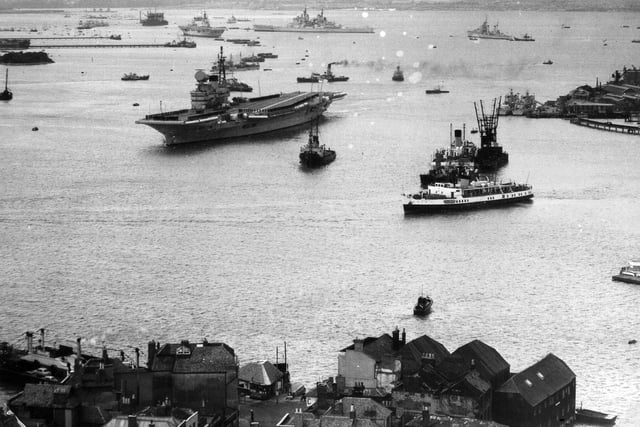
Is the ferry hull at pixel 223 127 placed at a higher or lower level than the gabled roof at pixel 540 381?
higher

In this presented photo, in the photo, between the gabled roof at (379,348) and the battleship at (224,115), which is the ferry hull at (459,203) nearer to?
the gabled roof at (379,348)

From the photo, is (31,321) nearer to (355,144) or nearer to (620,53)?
(355,144)

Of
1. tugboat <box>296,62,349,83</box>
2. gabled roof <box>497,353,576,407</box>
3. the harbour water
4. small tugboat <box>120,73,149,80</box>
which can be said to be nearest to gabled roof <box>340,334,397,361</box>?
the harbour water

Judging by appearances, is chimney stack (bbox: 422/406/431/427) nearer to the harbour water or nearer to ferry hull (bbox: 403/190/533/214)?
the harbour water

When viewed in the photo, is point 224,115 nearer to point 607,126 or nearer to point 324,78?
point 607,126

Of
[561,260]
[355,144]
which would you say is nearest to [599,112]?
[355,144]

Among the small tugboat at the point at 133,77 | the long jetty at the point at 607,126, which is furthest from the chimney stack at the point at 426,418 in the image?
the small tugboat at the point at 133,77
